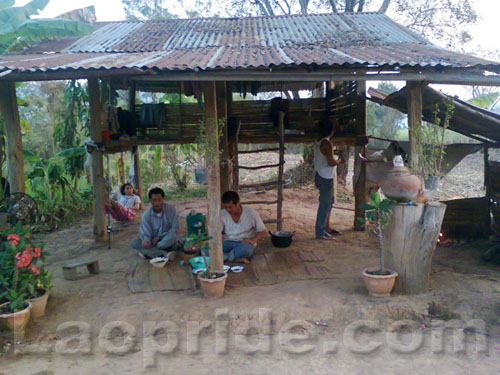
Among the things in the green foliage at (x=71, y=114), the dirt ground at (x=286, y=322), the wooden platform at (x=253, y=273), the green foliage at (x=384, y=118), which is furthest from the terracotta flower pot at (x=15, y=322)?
the green foliage at (x=384, y=118)

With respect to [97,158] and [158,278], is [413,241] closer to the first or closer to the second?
[158,278]

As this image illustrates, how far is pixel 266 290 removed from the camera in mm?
5133

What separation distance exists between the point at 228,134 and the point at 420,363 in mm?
4917

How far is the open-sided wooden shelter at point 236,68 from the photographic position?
4.75 meters

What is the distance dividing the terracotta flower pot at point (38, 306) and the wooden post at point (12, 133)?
1679 millimetres

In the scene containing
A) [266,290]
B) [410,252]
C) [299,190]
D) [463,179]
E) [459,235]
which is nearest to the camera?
[410,252]

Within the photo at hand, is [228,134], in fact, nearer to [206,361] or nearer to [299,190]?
[206,361]

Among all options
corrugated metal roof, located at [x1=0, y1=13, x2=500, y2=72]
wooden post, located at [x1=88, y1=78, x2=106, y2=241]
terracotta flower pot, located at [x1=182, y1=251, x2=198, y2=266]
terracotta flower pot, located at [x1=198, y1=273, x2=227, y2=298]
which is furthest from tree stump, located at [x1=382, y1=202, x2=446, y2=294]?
wooden post, located at [x1=88, y1=78, x2=106, y2=241]

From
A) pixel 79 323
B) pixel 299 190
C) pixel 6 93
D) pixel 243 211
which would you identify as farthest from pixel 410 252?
pixel 299 190

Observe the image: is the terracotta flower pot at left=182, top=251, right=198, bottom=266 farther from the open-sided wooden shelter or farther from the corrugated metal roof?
the corrugated metal roof

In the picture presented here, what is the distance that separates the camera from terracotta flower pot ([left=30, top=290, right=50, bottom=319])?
4.57 metres

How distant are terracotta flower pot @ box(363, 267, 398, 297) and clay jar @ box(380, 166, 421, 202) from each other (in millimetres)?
851

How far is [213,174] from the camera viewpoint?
5141 millimetres

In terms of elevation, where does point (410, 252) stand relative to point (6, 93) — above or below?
below
